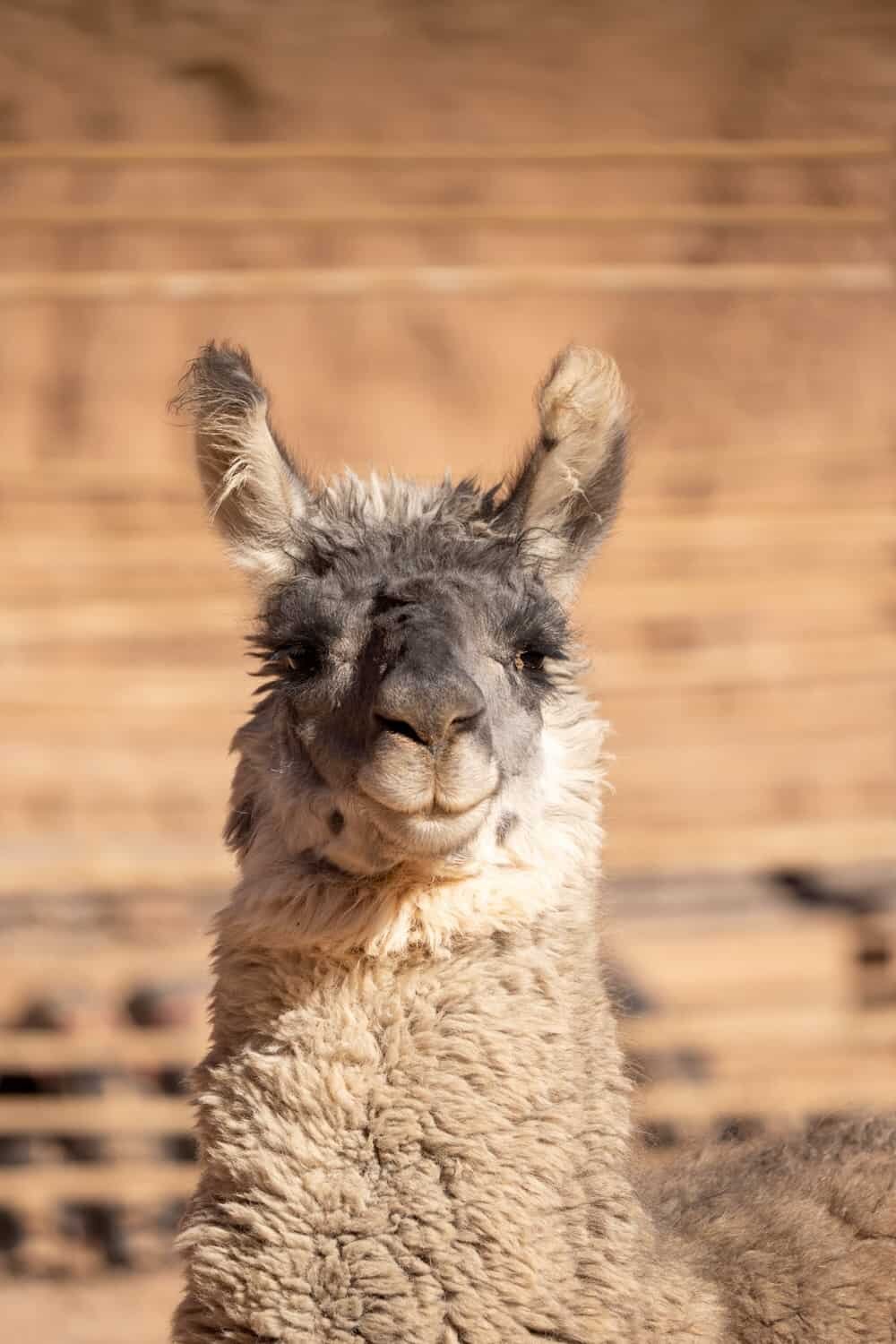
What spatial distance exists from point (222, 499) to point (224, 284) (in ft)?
12.1

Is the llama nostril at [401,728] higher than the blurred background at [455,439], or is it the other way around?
the blurred background at [455,439]

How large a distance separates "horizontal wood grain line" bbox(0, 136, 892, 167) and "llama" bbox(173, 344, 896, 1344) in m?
3.74

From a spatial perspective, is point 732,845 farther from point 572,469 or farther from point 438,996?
point 438,996

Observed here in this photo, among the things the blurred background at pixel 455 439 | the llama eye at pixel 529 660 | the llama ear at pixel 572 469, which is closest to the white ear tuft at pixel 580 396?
the llama ear at pixel 572 469

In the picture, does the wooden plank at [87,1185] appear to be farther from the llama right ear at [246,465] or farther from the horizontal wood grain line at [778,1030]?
the llama right ear at [246,465]

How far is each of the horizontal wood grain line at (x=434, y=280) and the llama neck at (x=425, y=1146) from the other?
4322mm

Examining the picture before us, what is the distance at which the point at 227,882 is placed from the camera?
246 inches

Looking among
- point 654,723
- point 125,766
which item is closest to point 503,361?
point 654,723

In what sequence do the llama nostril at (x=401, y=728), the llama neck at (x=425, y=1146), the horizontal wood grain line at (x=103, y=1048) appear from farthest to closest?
the horizontal wood grain line at (x=103, y=1048), the llama nostril at (x=401, y=728), the llama neck at (x=425, y=1146)

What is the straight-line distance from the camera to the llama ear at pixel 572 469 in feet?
10.2

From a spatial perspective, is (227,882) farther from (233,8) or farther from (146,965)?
(233,8)

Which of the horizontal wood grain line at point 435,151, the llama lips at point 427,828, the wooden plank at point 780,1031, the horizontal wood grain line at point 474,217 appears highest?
the horizontal wood grain line at point 435,151

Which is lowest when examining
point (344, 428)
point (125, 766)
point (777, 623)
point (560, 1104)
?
point (560, 1104)

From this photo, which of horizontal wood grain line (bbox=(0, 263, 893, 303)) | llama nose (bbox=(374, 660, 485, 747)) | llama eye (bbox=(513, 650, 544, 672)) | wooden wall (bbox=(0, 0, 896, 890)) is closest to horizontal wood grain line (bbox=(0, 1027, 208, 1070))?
wooden wall (bbox=(0, 0, 896, 890))
